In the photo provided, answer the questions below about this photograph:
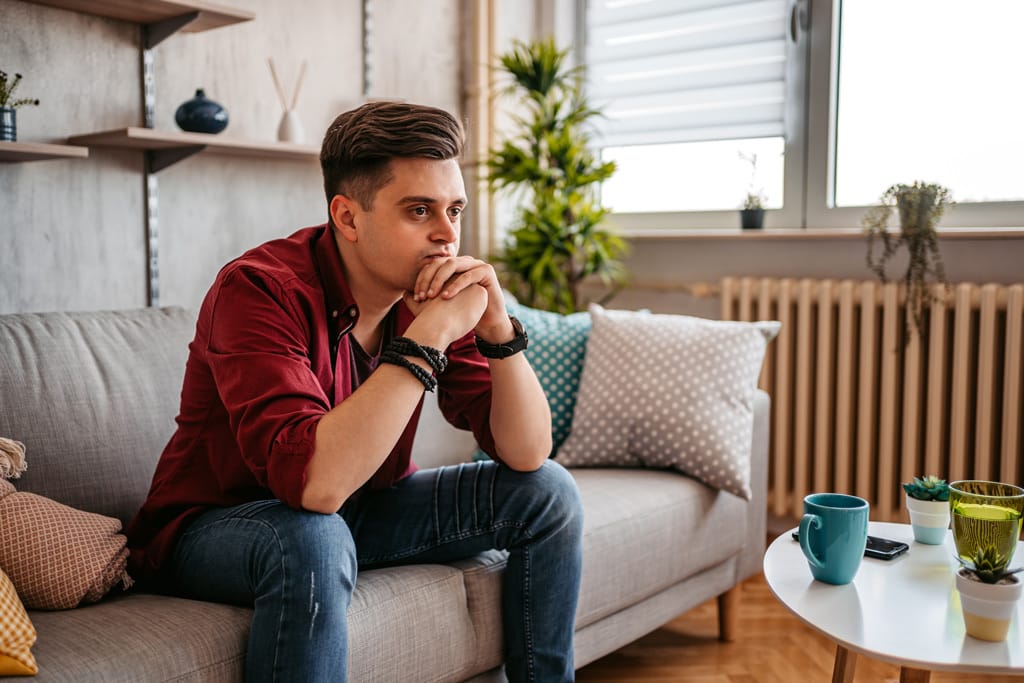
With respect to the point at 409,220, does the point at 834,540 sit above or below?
below

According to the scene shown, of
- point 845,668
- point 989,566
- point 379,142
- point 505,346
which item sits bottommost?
point 845,668

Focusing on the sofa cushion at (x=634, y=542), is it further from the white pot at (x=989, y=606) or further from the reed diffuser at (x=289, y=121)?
the reed diffuser at (x=289, y=121)

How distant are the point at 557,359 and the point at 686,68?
140 centimetres

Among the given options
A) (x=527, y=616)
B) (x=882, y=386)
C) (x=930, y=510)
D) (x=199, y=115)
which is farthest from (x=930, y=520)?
(x=199, y=115)

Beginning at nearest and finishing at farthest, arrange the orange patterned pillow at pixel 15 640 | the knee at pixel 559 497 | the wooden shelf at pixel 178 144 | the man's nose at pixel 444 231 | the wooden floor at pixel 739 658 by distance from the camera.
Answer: the orange patterned pillow at pixel 15 640 → the man's nose at pixel 444 231 → the knee at pixel 559 497 → the wooden floor at pixel 739 658 → the wooden shelf at pixel 178 144

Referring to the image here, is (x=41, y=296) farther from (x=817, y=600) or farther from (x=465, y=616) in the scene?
(x=817, y=600)

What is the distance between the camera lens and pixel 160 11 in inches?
85.4

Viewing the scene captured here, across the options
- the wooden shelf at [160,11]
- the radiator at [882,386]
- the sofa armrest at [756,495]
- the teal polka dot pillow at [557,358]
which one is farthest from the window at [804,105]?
the wooden shelf at [160,11]

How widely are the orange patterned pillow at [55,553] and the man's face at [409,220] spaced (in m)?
0.54

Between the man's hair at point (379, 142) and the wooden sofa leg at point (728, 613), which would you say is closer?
the man's hair at point (379, 142)

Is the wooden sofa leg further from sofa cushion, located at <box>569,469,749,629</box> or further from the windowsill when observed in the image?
the windowsill

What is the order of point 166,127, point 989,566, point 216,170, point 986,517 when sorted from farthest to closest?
point 216,170 → point 166,127 → point 986,517 → point 989,566

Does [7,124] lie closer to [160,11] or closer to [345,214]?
[160,11]

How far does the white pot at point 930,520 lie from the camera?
1.49 meters
